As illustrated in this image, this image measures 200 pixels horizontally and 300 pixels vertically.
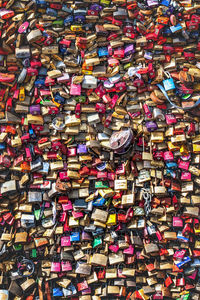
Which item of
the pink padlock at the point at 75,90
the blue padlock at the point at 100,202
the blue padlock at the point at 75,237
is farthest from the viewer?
the blue padlock at the point at 75,237

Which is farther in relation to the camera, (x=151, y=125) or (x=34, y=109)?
(x=34, y=109)

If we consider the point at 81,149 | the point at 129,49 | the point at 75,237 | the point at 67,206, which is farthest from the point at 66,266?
the point at 129,49

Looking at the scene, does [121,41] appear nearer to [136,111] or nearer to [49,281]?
[136,111]

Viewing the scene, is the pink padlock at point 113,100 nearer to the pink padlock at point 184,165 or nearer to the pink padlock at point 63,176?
the pink padlock at point 63,176

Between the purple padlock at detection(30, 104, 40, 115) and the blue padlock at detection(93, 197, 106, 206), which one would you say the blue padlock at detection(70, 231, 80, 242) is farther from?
the purple padlock at detection(30, 104, 40, 115)

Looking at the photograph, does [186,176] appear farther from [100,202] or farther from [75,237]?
[75,237]

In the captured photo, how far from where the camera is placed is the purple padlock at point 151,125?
23.3 ft

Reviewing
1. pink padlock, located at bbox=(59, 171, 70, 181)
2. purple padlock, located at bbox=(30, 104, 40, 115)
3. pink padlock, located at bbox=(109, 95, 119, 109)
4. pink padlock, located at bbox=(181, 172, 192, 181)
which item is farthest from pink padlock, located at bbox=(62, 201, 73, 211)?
pink padlock, located at bbox=(181, 172, 192, 181)

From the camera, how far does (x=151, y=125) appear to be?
23.3 ft

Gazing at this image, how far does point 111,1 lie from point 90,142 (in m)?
2.70

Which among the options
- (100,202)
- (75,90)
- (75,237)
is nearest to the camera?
(75,90)

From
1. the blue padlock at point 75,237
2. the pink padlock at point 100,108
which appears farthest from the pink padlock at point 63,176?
the pink padlock at point 100,108

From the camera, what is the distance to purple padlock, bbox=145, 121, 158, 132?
7.10 meters

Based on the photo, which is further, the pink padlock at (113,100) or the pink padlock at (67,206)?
the pink padlock at (67,206)
